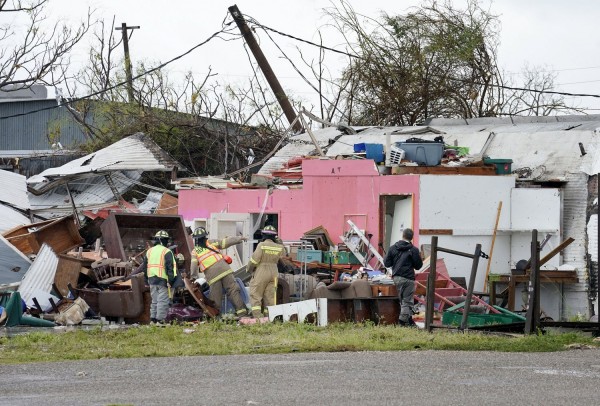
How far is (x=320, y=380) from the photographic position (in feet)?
34.5

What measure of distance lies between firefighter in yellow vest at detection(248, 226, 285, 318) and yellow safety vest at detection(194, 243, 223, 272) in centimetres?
60

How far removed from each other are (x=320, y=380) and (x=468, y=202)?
13767mm

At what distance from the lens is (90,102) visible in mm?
45188

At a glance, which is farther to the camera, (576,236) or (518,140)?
(518,140)

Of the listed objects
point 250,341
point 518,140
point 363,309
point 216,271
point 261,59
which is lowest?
point 250,341

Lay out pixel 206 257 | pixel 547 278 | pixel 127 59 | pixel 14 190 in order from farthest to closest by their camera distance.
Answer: pixel 127 59 → pixel 14 190 → pixel 547 278 → pixel 206 257

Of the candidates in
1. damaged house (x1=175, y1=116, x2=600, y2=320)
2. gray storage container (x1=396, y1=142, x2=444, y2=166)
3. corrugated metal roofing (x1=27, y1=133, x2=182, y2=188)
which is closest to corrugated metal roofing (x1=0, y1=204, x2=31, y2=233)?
corrugated metal roofing (x1=27, y1=133, x2=182, y2=188)

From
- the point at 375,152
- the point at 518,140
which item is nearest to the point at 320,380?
the point at 375,152

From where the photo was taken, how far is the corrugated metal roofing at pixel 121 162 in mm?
29531

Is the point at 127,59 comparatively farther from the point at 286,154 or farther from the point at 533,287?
the point at 533,287

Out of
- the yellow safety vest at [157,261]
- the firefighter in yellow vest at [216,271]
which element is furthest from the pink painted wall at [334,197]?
the yellow safety vest at [157,261]

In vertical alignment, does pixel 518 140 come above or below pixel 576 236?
above

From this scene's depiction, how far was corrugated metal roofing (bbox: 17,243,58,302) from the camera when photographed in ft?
68.2

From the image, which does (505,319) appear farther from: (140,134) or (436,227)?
(140,134)
